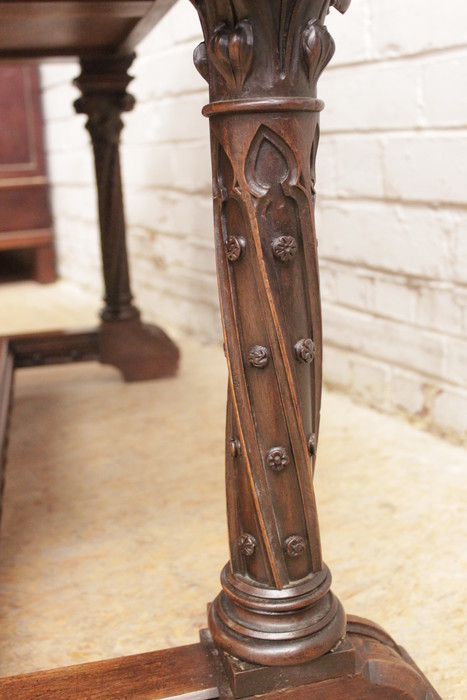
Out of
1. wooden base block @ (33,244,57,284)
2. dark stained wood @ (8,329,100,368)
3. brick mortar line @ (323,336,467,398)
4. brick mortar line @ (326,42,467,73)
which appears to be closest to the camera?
brick mortar line @ (326,42,467,73)

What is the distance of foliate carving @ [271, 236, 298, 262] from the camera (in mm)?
819

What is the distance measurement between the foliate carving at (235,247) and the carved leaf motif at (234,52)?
0.49 feet

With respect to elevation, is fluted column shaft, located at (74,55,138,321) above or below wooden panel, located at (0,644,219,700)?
above

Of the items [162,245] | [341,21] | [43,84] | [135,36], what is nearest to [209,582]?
[135,36]

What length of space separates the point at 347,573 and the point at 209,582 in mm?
232

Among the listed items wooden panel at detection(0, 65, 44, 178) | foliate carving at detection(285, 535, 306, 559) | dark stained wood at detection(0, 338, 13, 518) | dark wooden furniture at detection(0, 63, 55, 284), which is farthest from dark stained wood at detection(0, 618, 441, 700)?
wooden panel at detection(0, 65, 44, 178)

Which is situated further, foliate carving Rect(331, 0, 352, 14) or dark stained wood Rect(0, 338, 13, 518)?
dark stained wood Rect(0, 338, 13, 518)

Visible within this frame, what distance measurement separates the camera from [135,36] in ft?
6.29

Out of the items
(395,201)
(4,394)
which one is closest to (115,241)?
(4,394)

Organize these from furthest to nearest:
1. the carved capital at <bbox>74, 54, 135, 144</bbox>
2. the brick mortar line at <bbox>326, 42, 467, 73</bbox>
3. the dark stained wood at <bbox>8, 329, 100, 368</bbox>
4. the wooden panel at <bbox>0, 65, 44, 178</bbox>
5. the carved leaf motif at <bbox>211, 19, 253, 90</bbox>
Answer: the wooden panel at <bbox>0, 65, 44, 178</bbox> < the dark stained wood at <bbox>8, 329, 100, 368</bbox> < the carved capital at <bbox>74, 54, 135, 144</bbox> < the brick mortar line at <bbox>326, 42, 467, 73</bbox> < the carved leaf motif at <bbox>211, 19, 253, 90</bbox>

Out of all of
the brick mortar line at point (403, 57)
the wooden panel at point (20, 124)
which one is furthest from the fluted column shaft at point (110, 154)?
the wooden panel at point (20, 124)

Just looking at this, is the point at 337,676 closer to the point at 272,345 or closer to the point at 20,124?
the point at 272,345

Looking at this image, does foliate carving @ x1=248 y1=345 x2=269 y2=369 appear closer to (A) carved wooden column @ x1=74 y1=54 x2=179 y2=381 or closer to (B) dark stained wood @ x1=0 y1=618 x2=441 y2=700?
(B) dark stained wood @ x1=0 y1=618 x2=441 y2=700

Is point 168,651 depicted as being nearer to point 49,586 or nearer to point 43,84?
point 49,586
